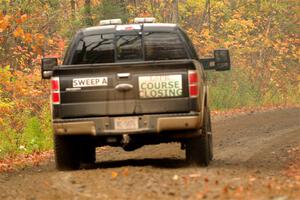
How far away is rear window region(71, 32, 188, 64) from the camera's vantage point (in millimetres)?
11758

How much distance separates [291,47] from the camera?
4222 cm

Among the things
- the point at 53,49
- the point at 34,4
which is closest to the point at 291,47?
the point at 53,49

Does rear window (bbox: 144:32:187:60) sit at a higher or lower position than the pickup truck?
higher

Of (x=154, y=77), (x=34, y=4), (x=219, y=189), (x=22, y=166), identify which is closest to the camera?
(x=219, y=189)

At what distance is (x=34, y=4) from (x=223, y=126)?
10.7m

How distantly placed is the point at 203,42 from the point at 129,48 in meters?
26.3

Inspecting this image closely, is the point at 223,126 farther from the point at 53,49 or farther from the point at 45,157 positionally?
the point at 53,49

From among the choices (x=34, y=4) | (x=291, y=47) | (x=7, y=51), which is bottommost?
(x=291, y=47)

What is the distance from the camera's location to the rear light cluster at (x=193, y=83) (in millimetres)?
10328

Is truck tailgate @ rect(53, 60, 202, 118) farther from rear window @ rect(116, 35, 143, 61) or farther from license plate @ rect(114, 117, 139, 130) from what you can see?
rear window @ rect(116, 35, 143, 61)

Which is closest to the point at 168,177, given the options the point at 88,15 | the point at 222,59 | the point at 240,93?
the point at 222,59

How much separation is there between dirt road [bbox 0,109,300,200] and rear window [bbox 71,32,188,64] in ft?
5.40

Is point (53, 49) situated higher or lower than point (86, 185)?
lower

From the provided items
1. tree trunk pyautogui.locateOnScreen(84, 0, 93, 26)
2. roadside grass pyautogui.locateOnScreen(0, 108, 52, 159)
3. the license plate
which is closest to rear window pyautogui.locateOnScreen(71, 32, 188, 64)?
the license plate
